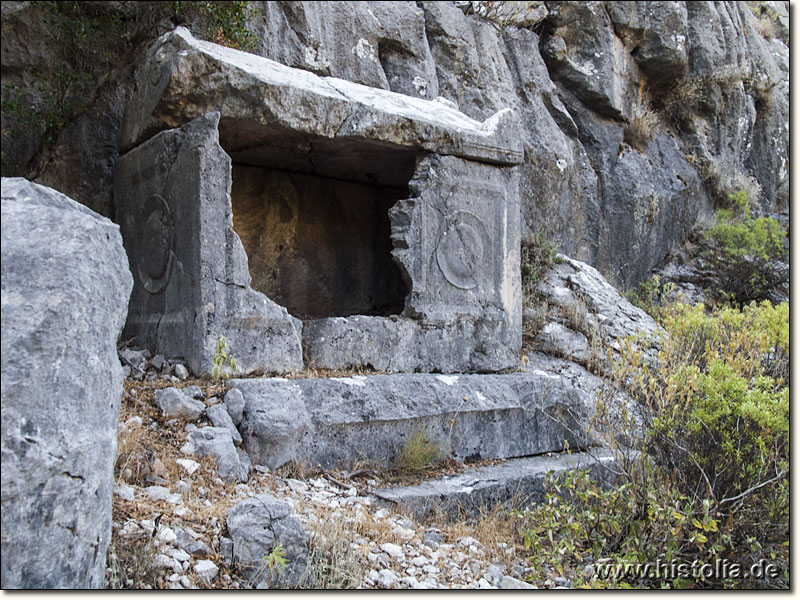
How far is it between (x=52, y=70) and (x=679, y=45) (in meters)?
8.15

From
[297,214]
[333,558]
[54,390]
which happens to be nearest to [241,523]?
[333,558]

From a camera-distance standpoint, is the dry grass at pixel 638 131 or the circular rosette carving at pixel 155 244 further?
the dry grass at pixel 638 131

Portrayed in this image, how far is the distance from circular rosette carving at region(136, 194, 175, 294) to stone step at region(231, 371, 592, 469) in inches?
41.7

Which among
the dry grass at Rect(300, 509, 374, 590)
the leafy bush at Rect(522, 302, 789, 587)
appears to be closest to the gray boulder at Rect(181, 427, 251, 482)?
the dry grass at Rect(300, 509, 374, 590)

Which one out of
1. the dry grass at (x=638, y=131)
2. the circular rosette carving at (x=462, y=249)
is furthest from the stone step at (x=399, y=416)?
the dry grass at (x=638, y=131)

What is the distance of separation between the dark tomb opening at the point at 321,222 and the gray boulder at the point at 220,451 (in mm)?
2394

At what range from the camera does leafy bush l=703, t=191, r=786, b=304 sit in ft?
31.2

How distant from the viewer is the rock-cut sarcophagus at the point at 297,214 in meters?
4.36

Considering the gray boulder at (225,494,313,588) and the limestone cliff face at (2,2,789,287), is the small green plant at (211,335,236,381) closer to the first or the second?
the gray boulder at (225,494,313,588)

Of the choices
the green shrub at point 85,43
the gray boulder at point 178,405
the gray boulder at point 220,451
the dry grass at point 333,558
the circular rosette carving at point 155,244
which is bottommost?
the dry grass at point 333,558

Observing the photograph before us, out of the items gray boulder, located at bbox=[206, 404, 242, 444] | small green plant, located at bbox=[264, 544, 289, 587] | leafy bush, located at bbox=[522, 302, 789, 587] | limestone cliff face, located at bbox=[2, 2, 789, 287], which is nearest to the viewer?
small green plant, located at bbox=[264, 544, 289, 587]

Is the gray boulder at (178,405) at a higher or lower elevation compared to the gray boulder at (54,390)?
lower

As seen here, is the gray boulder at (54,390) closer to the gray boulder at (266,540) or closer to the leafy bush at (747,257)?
the gray boulder at (266,540)

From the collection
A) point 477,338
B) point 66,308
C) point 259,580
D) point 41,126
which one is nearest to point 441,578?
point 259,580
